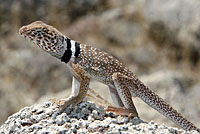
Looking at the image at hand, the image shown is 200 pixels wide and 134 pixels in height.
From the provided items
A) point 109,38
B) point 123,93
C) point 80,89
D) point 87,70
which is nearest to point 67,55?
point 87,70

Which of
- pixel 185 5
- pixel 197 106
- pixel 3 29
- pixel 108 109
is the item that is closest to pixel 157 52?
pixel 185 5

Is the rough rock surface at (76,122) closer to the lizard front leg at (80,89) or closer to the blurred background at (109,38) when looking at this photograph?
the lizard front leg at (80,89)

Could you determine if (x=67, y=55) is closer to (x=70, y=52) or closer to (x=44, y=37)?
(x=70, y=52)

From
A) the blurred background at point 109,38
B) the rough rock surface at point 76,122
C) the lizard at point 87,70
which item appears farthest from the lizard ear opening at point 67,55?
the blurred background at point 109,38

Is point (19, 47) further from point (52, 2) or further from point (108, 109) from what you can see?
point (108, 109)

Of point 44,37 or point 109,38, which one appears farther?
point 109,38

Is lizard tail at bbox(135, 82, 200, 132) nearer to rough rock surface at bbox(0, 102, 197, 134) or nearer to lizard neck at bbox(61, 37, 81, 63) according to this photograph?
rough rock surface at bbox(0, 102, 197, 134)
